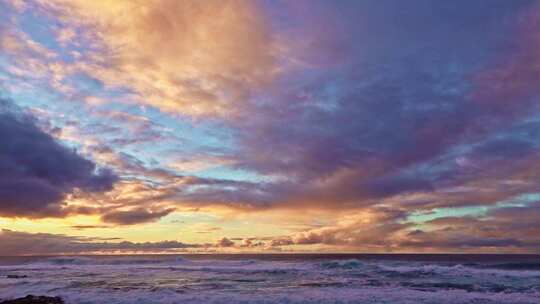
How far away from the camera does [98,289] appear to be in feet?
88.9

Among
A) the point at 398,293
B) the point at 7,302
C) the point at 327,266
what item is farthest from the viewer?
the point at 327,266

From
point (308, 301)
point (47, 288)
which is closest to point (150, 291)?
point (47, 288)

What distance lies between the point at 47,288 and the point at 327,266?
111ft

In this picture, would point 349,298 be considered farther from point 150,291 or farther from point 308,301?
point 150,291

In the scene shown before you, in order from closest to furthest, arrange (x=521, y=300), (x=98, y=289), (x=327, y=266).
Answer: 1. (x=521, y=300)
2. (x=98, y=289)
3. (x=327, y=266)

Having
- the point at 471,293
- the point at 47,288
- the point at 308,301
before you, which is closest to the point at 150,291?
the point at 47,288

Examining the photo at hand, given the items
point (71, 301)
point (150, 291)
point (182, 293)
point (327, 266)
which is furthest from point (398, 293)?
point (327, 266)

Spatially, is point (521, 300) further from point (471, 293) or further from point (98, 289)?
point (98, 289)

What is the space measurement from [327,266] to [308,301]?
32.7 metres

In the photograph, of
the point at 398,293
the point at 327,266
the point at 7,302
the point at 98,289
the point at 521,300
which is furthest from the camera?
the point at 327,266

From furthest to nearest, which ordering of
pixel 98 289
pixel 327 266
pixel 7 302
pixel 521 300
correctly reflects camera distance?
1. pixel 327 266
2. pixel 98 289
3. pixel 521 300
4. pixel 7 302

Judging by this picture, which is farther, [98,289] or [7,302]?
[98,289]

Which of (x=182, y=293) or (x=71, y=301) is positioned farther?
(x=182, y=293)

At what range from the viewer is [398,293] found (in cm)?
2469
